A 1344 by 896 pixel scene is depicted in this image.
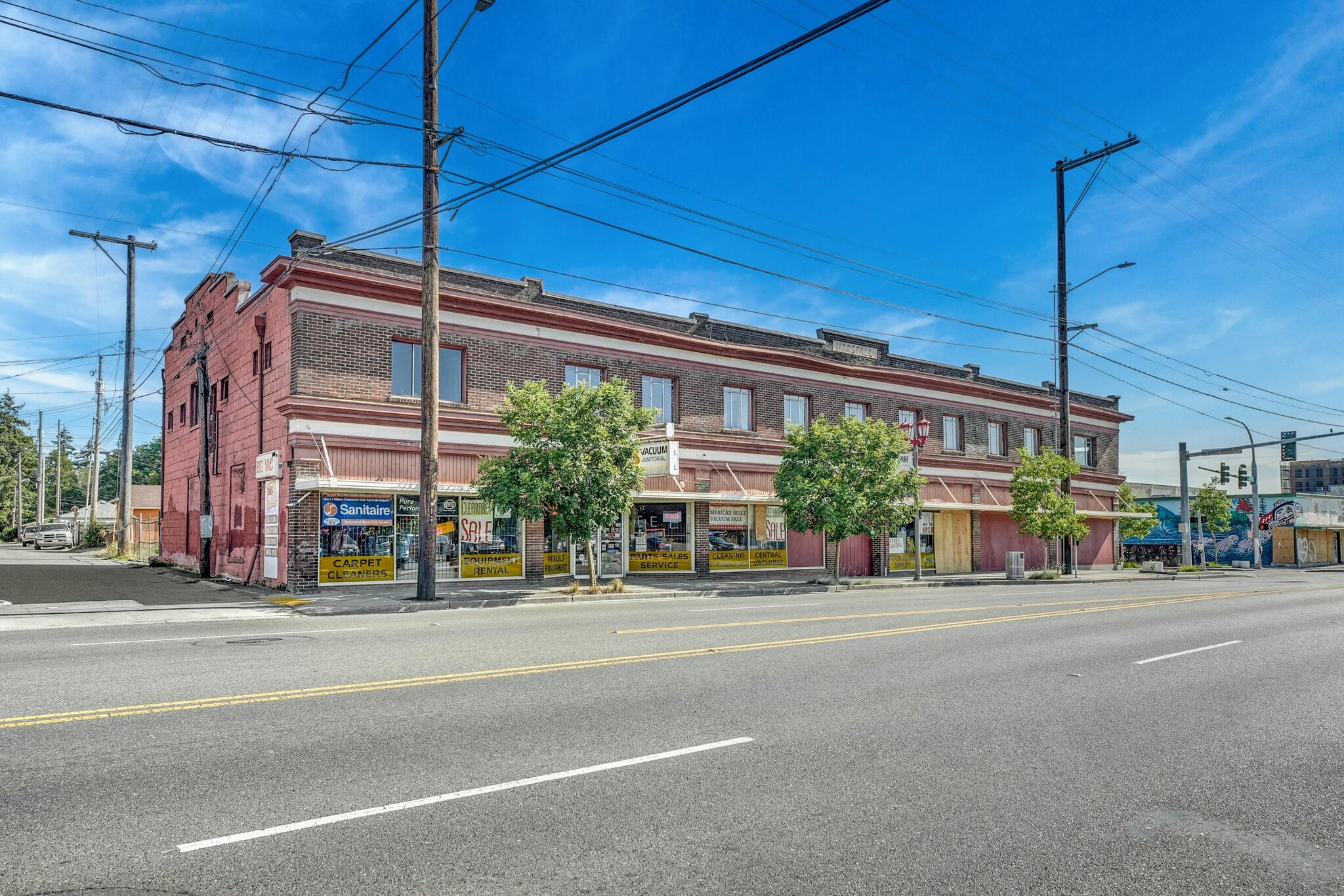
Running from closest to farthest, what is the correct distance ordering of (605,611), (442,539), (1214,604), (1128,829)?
(1128,829)
(605,611)
(1214,604)
(442,539)

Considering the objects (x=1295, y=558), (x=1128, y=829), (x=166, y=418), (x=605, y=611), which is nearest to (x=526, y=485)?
(x=605, y=611)

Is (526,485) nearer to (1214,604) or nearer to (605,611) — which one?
(605,611)

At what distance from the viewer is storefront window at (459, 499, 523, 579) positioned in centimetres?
2247

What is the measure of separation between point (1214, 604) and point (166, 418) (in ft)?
121

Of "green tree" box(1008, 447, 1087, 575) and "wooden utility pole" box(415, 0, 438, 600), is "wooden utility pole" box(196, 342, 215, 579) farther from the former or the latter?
"green tree" box(1008, 447, 1087, 575)

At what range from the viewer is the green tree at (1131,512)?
43844mm

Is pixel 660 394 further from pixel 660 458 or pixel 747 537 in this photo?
pixel 747 537

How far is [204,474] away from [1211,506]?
60.6 meters

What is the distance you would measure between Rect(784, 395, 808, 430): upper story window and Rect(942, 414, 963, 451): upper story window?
25.9 feet

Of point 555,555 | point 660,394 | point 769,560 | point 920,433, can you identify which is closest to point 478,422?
point 555,555

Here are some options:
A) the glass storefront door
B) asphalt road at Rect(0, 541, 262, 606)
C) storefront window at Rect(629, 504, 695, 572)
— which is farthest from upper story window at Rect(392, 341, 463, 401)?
storefront window at Rect(629, 504, 695, 572)

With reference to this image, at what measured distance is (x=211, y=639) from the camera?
1122cm

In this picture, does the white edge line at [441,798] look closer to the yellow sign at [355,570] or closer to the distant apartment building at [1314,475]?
the yellow sign at [355,570]

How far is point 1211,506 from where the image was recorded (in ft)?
189
